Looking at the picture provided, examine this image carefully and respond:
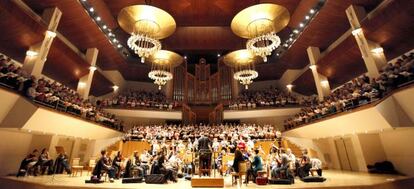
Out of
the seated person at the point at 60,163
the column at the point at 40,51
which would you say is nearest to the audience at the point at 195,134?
the seated person at the point at 60,163

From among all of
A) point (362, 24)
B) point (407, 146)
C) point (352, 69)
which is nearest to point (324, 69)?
point (352, 69)

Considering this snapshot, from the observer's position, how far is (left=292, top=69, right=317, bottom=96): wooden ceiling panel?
44.8 ft

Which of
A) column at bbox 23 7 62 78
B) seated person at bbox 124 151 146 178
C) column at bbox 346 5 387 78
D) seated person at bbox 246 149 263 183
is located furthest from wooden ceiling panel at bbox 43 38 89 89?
column at bbox 346 5 387 78

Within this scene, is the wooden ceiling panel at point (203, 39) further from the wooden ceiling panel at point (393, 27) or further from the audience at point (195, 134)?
the wooden ceiling panel at point (393, 27)

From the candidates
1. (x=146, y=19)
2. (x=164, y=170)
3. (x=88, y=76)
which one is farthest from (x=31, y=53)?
(x=164, y=170)

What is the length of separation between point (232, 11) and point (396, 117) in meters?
9.98

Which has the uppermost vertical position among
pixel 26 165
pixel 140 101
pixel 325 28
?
pixel 325 28

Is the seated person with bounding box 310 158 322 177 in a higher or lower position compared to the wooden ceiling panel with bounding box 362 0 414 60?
lower

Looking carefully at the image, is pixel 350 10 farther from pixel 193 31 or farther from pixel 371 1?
pixel 193 31

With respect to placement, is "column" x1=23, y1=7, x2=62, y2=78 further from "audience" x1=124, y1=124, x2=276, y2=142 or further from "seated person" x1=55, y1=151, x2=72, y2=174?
"audience" x1=124, y1=124, x2=276, y2=142

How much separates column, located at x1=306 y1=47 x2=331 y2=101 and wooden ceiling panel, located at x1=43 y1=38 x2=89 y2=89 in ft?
42.0

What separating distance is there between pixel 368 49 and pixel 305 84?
6.91 meters

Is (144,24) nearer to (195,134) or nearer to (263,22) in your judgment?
(263,22)

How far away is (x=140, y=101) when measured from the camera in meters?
15.5
